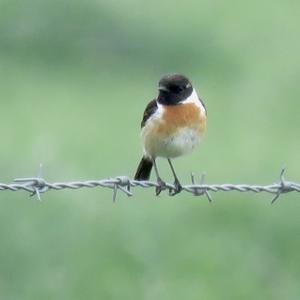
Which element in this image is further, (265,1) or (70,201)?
(265,1)

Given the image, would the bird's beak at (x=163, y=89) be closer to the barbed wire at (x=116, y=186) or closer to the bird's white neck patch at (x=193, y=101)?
the bird's white neck patch at (x=193, y=101)

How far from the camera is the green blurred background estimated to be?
36.1 ft

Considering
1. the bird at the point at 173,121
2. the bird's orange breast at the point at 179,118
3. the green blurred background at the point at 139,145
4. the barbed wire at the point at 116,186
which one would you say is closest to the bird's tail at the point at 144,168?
the bird at the point at 173,121

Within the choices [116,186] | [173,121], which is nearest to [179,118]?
[173,121]

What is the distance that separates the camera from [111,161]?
13477 mm

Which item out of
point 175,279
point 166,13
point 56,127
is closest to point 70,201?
point 175,279

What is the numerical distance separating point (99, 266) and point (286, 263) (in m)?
1.35

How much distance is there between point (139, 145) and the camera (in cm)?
1391

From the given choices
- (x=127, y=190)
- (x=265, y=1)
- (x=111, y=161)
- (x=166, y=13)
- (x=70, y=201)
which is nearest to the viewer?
(x=127, y=190)

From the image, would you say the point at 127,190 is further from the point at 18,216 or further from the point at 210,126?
the point at 210,126

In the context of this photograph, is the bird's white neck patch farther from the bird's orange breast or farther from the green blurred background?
the green blurred background

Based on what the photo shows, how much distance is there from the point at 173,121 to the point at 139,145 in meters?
4.23

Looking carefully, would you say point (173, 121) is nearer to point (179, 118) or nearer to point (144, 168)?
point (179, 118)

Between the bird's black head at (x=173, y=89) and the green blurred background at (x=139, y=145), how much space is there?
160 cm
